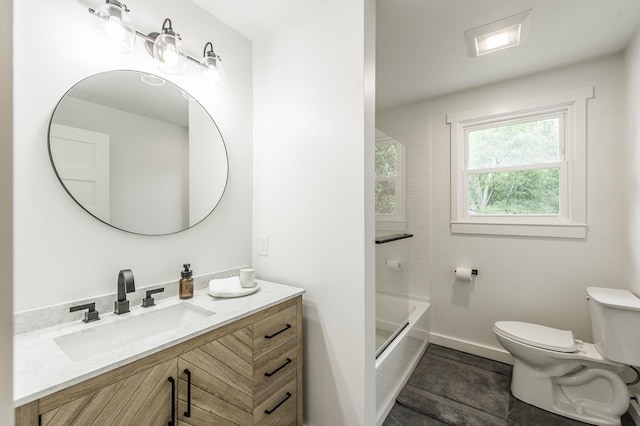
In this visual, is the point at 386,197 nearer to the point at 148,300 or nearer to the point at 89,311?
the point at 148,300

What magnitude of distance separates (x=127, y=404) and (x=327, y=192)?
1156 millimetres

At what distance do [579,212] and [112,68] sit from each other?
10.3ft

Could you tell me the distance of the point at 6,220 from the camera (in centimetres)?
34

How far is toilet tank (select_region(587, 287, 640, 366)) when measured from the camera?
1534 millimetres

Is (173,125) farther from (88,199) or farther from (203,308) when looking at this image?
(203,308)

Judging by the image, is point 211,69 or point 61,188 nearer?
point 61,188

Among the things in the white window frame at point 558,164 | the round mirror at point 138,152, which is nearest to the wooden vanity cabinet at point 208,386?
the round mirror at point 138,152

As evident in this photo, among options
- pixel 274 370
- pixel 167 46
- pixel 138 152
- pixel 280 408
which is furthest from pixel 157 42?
pixel 280 408

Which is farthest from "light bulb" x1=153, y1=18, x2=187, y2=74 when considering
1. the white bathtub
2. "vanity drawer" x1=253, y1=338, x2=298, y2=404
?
the white bathtub

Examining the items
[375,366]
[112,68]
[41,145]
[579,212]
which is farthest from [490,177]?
[41,145]

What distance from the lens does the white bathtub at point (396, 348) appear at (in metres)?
1.69

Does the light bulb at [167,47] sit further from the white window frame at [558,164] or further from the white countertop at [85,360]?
the white window frame at [558,164]

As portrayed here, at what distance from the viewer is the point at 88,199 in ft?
3.76

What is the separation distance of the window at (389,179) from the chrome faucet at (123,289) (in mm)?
1487
